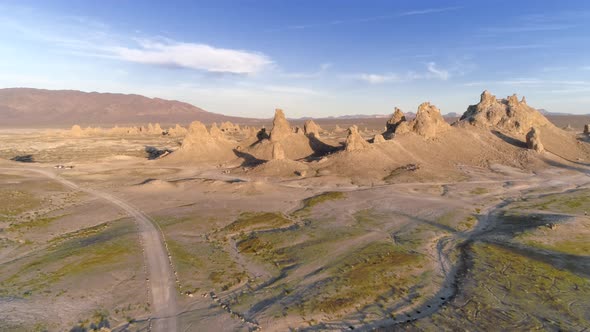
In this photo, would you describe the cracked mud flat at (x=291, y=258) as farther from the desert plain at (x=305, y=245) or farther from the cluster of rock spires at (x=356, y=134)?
the cluster of rock spires at (x=356, y=134)

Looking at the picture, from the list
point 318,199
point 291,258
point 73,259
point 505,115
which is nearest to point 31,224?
point 73,259

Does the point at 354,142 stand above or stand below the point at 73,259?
above

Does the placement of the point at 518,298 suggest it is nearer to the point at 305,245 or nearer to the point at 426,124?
the point at 305,245

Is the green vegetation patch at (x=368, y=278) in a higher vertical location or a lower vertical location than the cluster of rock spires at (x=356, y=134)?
lower

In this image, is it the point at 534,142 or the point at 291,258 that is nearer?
the point at 291,258

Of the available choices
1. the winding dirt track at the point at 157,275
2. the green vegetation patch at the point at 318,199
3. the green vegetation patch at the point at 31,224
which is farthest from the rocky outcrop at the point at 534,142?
the green vegetation patch at the point at 31,224

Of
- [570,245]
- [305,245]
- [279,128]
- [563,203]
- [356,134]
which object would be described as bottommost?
[305,245]

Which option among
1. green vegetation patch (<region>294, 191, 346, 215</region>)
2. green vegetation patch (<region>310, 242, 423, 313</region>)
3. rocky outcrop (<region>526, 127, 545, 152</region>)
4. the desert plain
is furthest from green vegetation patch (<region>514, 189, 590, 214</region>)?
rocky outcrop (<region>526, 127, 545, 152</region>)

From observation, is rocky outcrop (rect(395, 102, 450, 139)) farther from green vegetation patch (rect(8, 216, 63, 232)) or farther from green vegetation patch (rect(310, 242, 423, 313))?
green vegetation patch (rect(8, 216, 63, 232))
